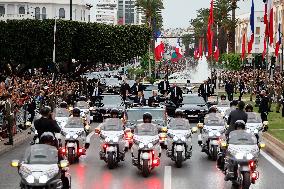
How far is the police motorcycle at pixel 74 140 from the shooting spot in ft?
70.0

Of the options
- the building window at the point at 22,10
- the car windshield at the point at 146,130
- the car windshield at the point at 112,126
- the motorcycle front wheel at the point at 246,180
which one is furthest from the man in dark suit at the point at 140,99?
the building window at the point at 22,10

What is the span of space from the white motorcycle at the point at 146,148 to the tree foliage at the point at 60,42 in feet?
154

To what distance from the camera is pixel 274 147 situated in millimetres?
25203

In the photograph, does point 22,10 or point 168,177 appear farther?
point 22,10

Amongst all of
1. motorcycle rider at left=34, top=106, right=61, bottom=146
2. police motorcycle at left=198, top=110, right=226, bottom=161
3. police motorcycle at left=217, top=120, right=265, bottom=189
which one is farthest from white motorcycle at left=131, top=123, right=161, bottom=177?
A: police motorcycle at left=198, top=110, right=226, bottom=161

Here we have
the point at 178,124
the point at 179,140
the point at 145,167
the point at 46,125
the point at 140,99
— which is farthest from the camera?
the point at 140,99

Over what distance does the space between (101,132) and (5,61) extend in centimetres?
4891

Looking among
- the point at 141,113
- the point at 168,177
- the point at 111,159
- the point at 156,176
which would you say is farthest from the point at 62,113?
the point at 168,177

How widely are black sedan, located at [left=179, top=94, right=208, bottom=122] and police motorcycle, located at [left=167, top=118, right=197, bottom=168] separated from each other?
16.0 meters

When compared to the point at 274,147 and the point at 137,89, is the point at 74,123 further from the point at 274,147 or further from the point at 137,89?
the point at 137,89

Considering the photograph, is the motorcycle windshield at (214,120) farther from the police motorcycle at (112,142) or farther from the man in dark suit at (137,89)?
the man in dark suit at (137,89)

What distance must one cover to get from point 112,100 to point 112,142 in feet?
61.4

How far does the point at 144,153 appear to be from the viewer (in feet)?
62.0

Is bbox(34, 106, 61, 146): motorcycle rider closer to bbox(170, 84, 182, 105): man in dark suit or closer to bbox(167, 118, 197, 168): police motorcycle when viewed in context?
bbox(167, 118, 197, 168): police motorcycle
